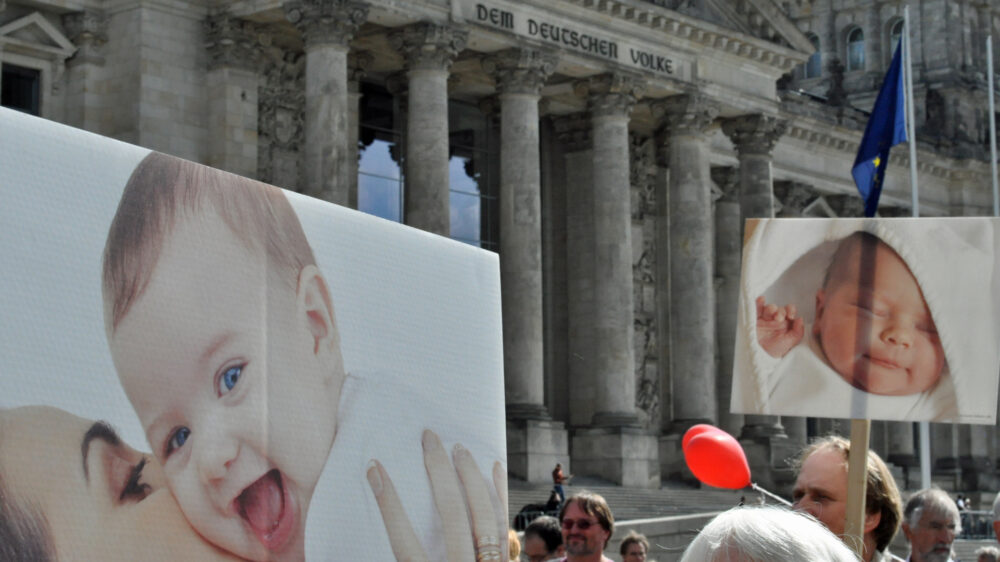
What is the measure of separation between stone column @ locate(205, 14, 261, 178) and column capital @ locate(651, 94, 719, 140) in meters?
11.5

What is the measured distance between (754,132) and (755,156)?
58cm

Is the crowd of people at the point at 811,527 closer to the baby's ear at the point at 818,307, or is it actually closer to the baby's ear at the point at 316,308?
the baby's ear at the point at 818,307

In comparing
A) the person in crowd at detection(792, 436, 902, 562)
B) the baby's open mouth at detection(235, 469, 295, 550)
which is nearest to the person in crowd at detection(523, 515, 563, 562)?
the person in crowd at detection(792, 436, 902, 562)

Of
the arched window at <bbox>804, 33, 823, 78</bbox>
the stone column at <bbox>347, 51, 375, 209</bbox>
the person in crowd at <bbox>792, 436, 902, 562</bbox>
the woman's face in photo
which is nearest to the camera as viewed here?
the woman's face in photo

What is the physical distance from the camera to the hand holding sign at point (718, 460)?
11.2 meters

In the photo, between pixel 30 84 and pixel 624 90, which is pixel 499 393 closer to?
pixel 30 84

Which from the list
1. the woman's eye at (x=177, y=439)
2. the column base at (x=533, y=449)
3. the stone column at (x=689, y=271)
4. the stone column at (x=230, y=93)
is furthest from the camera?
the stone column at (x=689, y=271)

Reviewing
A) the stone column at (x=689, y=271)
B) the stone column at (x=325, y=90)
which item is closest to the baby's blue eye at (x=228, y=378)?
the stone column at (x=325, y=90)

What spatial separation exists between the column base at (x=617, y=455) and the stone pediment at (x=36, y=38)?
43.8 feet

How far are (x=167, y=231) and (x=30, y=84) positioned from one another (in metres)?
26.8

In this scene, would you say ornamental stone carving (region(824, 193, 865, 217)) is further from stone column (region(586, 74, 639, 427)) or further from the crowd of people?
the crowd of people

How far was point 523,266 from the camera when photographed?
3466 cm

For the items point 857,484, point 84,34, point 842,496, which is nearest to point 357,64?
point 84,34

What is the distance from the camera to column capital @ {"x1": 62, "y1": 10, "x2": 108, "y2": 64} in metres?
31.0
